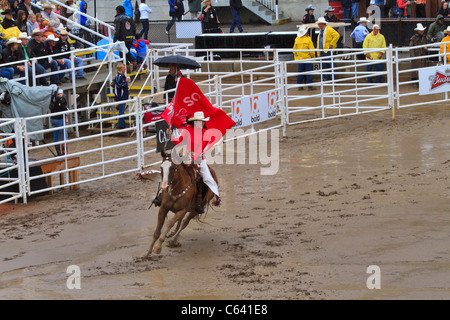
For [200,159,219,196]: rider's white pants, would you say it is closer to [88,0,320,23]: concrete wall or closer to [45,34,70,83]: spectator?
[45,34,70,83]: spectator

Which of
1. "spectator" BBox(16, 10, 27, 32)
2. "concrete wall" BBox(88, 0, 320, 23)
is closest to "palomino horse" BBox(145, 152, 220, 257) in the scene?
"spectator" BBox(16, 10, 27, 32)

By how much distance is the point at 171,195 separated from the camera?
10.5 meters

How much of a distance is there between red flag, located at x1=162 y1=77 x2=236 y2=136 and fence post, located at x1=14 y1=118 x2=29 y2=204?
355 centimetres

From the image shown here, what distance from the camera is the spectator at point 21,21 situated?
20859 millimetres

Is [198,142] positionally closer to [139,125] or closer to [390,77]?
[139,125]

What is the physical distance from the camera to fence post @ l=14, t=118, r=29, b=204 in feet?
45.3

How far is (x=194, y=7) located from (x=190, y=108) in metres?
20.3

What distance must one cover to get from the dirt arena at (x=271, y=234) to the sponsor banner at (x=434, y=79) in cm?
239

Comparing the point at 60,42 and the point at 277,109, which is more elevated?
the point at 60,42

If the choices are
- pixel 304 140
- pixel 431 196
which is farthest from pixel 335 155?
pixel 431 196

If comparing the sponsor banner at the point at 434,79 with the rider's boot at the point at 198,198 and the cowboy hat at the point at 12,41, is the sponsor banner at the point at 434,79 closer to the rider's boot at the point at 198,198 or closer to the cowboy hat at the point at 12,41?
the cowboy hat at the point at 12,41

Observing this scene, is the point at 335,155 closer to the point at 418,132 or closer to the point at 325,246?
the point at 418,132

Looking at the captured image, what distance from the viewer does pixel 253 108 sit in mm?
17469

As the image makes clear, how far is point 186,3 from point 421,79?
16.2m
